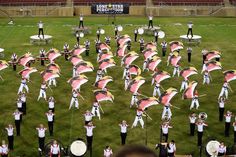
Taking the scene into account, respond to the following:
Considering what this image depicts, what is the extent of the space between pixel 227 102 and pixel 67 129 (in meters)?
8.91

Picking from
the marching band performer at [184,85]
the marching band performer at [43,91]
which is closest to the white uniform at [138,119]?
the marching band performer at [184,85]

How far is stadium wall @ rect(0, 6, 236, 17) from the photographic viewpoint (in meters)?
52.8

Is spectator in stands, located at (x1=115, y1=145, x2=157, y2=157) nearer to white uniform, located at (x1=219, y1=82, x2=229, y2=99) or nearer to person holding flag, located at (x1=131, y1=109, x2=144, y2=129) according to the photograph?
person holding flag, located at (x1=131, y1=109, x2=144, y2=129)

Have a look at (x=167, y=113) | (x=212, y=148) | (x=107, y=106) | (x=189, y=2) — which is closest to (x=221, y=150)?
(x=212, y=148)

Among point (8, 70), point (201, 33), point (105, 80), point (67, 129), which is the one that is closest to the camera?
point (67, 129)

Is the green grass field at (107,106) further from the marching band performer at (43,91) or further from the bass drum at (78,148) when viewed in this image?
the bass drum at (78,148)

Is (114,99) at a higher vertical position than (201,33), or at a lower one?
lower

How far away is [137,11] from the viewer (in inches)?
2109

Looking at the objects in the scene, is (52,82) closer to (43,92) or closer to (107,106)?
(43,92)

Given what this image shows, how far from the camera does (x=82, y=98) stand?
24328 millimetres

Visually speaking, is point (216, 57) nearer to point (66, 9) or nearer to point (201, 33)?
point (201, 33)

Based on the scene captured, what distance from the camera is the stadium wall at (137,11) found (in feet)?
173

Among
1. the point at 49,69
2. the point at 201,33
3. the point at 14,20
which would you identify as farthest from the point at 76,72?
the point at 14,20

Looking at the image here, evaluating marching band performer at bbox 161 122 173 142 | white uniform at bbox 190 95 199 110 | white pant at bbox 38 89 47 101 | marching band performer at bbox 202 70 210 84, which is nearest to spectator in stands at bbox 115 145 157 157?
marching band performer at bbox 161 122 173 142
